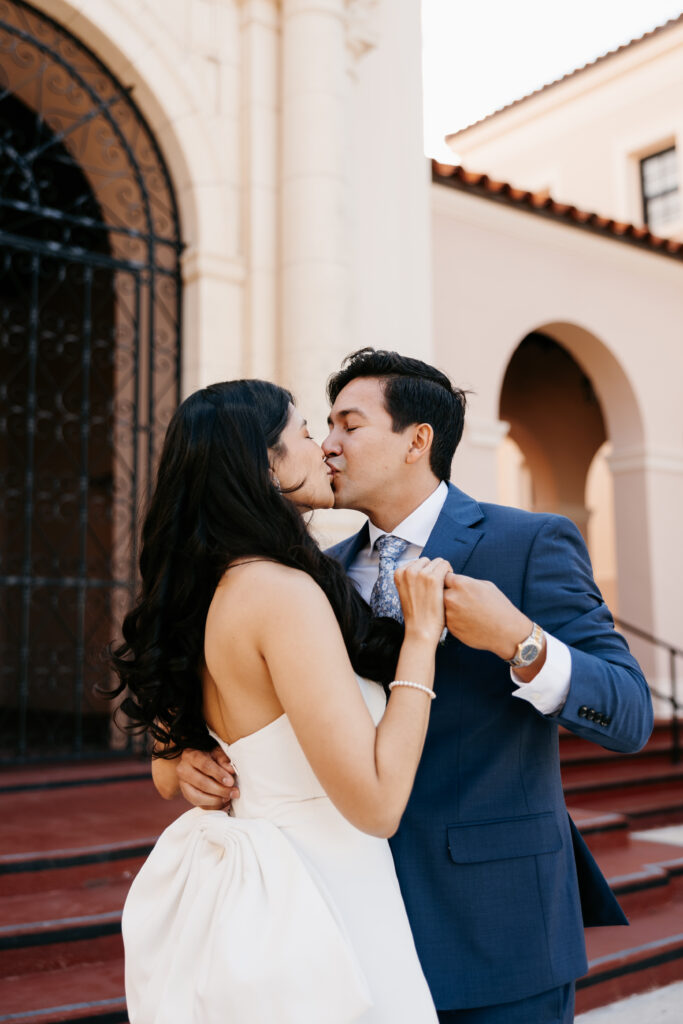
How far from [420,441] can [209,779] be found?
34.2 inches

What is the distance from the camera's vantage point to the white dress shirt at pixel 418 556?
1.75 m

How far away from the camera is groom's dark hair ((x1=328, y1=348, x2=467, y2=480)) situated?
225 centimetres

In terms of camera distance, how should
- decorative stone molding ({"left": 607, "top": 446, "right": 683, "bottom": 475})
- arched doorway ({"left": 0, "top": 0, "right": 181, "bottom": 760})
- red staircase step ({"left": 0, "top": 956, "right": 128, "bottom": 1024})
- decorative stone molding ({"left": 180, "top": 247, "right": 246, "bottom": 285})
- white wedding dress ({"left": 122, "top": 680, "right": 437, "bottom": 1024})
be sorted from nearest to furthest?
white wedding dress ({"left": 122, "top": 680, "right": 437, "bottom": 1024}), red staircase step ({"left": 0, "top": 956, "right": 128, "bottom": 1024}), arched doorway ({"left": 0, "top": 0, "right": 181, "bottom": 760}), decorative stone molding ({"left": 180, "top": 247, "right": 246, "bottom": 285}), decorative stone molding ({"left": 607, "top": 446, "right": 683, "bottom": 475})

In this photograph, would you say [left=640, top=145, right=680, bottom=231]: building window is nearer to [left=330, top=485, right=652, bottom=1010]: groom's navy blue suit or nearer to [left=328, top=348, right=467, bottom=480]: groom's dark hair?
[left=328, top=348, right=467, bottom=480]: groom's dark hair

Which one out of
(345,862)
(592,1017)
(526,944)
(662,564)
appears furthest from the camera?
(662,564)

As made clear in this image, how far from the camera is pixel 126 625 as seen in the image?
1.98 meters

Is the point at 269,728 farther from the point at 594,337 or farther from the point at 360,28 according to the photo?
the point at 594,337

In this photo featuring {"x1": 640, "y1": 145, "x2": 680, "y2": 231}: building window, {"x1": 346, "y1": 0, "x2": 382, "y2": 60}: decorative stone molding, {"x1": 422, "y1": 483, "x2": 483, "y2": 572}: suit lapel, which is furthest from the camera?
{"x1": 640, "y1": 145, "x2": 680, "y2": 231}: building window

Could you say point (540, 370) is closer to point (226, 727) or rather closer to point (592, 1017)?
point (592, 1017)

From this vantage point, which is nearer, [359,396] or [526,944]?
[526,944]

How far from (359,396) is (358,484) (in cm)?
22

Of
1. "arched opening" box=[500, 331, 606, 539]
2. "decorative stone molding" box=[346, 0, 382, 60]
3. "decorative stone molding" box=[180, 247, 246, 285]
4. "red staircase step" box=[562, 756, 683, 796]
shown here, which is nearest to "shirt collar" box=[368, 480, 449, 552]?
"decorative stone molding" box=[180, 247, 246, 285]

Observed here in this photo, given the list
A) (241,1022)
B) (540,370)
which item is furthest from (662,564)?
(241,1022)

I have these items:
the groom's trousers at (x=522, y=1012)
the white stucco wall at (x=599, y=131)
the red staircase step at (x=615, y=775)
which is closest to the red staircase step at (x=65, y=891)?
the groom's trousers at (x=522, y=1012)
